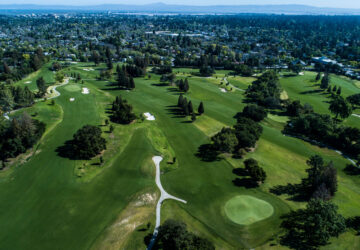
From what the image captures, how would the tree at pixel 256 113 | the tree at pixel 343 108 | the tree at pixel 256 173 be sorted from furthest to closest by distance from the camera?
the tree at pixel 343 108, the tree at pixel 256 113, the tree at pixel 256 173

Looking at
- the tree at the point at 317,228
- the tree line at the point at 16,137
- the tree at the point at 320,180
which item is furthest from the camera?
the tree line at the point at 16,137

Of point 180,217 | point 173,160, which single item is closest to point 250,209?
point 180,217

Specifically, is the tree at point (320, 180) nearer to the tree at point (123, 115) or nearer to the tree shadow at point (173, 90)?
the tree at point (123, 115)

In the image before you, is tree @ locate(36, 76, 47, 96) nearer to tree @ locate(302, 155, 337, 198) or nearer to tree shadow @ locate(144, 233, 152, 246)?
tree shadow @ locate(144, 233, 152, 246)

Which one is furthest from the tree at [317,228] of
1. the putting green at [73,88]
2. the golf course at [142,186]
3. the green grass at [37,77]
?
the green grass at [37,77]

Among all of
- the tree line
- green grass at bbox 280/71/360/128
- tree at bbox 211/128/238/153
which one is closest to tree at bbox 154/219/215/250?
tree at bbox 211/128/238/153

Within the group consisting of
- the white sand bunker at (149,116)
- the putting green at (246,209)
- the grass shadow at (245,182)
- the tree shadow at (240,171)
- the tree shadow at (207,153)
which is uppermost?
the putting green at (246,209)

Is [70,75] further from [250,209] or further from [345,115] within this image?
[345,115]
